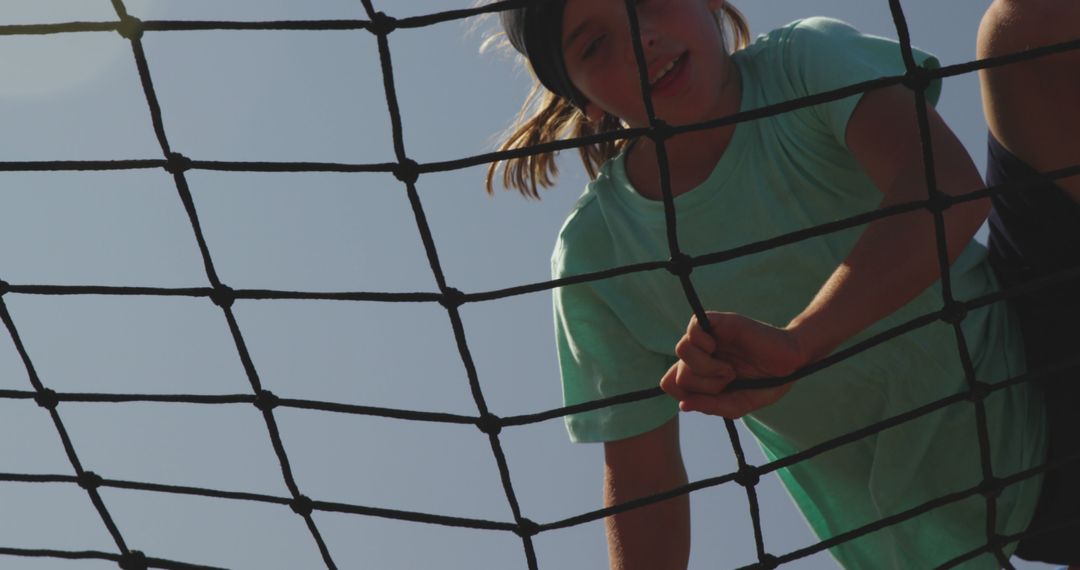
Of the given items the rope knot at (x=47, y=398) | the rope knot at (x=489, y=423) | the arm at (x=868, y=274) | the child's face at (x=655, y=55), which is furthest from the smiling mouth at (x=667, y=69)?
the rope knot at (x=47, y=398)

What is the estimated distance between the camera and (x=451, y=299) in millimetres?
1367

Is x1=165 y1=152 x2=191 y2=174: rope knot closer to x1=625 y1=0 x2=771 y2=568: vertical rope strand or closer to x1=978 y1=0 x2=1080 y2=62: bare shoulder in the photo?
x1=625 y1=0 x2=771 y2=568: vertical rope strand

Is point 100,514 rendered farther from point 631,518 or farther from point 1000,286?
point 1000,286

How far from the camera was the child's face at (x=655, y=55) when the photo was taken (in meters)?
1.61

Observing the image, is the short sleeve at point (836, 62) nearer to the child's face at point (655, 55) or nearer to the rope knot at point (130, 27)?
the child's face at point (655, 55)

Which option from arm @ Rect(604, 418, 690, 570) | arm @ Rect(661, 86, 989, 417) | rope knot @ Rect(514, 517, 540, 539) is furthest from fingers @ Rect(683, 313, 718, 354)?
arm @ Rect(604, 418, 690, 570)

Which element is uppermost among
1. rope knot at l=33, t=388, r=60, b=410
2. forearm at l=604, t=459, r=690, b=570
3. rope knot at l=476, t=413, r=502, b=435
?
rope knot at l=33, t=388, r=60, b=410

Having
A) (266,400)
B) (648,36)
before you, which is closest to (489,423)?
(266,400)

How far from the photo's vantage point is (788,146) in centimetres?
164

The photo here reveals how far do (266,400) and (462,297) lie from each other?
28cm

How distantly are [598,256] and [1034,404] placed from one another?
1.95 ft

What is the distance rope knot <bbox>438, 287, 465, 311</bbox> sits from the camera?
137cm

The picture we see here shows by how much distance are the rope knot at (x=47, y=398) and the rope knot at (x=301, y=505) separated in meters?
0.31

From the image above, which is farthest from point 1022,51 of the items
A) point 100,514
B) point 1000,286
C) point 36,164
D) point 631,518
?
point 100,514
